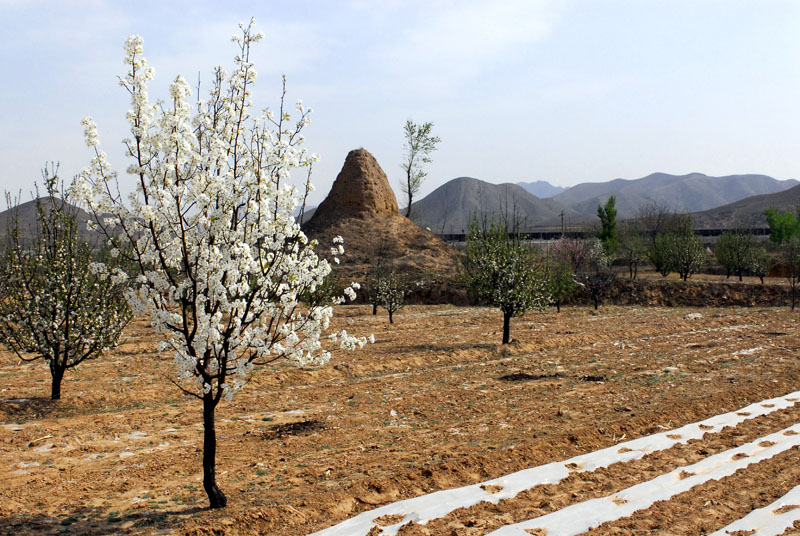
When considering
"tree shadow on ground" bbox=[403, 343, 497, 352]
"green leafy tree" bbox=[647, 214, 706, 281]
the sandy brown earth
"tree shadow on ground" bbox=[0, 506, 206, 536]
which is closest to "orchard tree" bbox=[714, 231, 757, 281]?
"green leafy tree" bbox=[647, 214, 706, 281]

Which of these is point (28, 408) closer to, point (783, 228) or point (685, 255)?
point (685, 255)

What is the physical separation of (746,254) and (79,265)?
50.1 metres

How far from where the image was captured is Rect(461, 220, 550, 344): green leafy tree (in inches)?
833

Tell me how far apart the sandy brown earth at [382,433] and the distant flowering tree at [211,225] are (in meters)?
1.80

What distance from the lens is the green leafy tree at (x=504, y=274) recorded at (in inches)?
833

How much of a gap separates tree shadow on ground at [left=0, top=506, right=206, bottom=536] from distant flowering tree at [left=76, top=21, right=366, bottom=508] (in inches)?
23.8

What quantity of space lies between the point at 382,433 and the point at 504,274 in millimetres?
10904

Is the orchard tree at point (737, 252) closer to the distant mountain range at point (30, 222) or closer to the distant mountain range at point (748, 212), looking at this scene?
the distant mountain range at point (30, 222)

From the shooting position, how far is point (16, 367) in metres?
19.3

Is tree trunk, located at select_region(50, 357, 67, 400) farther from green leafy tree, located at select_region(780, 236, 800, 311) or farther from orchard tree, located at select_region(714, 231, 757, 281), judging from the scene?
orchard tree, located at select_region(714, 231, 757, 281)

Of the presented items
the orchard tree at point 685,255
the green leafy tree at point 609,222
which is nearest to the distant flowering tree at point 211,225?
the orchard tree at point 685,255

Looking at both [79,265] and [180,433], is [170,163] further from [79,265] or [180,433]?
[79,265]

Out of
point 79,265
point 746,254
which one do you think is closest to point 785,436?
point 79,265

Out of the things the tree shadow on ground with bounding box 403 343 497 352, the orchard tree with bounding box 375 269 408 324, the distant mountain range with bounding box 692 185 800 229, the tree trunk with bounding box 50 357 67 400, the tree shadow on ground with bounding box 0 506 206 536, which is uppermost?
the distant mountain range with bounding box 692 185 800 229
